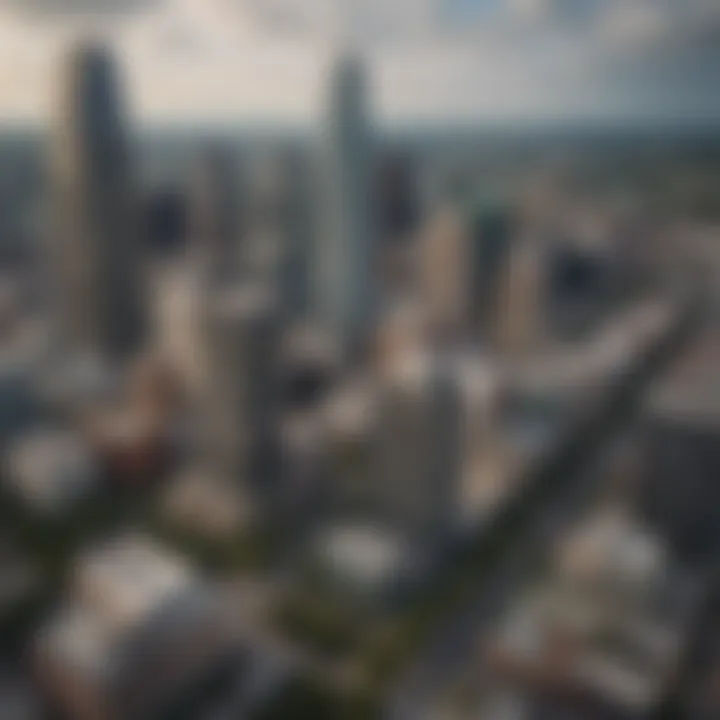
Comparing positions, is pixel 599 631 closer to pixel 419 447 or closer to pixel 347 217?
pixel 419 447

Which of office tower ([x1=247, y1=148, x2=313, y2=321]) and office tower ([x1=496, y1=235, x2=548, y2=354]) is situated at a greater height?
office tower ([x1=247, y1=148, x2=313, y2=321])

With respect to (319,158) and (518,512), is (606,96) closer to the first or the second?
(319,158)

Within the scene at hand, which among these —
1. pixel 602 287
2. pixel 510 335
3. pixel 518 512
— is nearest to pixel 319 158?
pixel 510 335

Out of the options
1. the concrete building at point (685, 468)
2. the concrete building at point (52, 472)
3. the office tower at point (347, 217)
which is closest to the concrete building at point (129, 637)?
the concrete building at point (52, 472)

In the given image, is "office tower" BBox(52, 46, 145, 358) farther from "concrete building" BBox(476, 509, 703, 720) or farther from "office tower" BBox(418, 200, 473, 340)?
"concrete building" BBox(476, 509, 703, 720)

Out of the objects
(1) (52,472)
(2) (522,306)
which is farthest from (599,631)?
(1) (52,472)

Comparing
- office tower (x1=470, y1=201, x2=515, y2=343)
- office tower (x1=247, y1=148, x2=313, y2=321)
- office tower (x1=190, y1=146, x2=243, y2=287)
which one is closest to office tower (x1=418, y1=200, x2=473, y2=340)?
office tower (x1=470, y1=201, x2=515, y2=343)
